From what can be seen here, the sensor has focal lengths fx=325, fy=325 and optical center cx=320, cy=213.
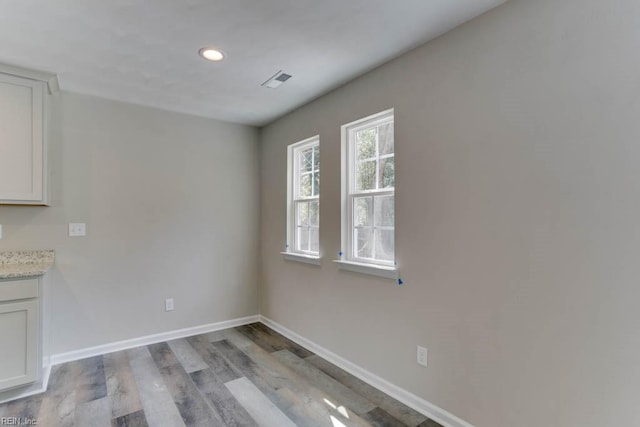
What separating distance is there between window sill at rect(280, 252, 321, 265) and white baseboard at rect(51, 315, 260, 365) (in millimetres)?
1106

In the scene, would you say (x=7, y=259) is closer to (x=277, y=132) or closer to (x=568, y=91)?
(x=277, y=132)

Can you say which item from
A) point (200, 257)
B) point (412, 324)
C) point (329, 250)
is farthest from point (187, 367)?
point (412, 324)

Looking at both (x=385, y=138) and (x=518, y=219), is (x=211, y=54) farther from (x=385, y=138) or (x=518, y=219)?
(x=518, y=219)

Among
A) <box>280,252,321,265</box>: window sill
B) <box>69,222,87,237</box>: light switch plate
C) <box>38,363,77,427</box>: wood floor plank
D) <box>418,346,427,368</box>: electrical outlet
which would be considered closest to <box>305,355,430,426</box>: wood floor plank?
<box>418,346,427,368</box>: electrical outlet

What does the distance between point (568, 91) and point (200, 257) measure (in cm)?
355

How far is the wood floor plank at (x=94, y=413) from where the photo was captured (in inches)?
81.4

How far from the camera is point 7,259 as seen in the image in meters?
2.70

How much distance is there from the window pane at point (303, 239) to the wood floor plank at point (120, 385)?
190 centimetres

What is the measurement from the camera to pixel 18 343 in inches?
90.0

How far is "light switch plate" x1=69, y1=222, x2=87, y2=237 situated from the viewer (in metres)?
3.02

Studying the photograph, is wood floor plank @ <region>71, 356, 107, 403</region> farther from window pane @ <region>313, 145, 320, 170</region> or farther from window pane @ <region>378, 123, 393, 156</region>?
window pane @ <region>378, 123, 393, 156</region>

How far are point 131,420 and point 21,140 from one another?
2.25 metres

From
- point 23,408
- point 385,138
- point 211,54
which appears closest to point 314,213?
point 385,138

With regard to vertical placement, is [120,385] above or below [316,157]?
below
